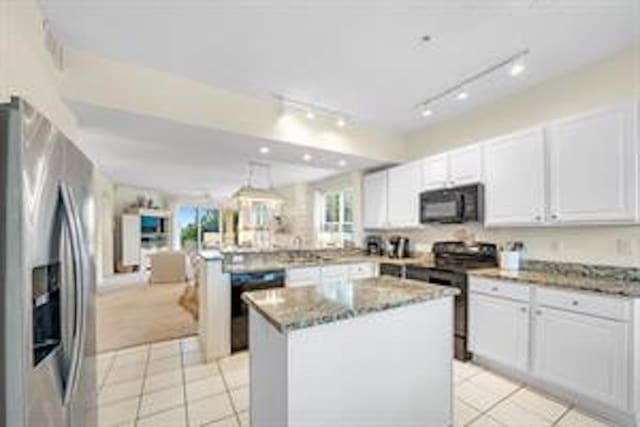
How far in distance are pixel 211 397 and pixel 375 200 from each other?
10.8ft

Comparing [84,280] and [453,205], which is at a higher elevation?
[453,205]

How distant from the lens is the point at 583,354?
222 centimetres

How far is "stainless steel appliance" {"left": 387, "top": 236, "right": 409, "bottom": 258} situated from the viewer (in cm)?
445

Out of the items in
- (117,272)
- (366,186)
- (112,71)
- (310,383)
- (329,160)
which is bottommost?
(117,272)

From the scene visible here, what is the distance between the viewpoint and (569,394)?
2348 mm

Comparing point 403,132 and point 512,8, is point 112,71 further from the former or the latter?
point 403,132

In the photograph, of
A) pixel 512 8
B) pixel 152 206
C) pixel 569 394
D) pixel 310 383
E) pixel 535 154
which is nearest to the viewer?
pixel 310 383

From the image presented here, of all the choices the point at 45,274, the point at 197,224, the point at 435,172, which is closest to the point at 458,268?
the point at 435,172

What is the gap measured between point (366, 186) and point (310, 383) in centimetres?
381

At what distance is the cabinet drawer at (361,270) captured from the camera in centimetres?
412

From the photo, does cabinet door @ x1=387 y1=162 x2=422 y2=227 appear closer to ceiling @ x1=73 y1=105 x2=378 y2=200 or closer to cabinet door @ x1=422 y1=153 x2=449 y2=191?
cabinet door @ x1=422 y1=153 x2=449 y2=191

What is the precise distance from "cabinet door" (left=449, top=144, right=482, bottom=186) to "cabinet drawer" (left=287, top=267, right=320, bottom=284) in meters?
1.93

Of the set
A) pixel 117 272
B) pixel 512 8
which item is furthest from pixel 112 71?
pixel 117 272

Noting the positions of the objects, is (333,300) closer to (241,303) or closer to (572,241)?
(241,303)
